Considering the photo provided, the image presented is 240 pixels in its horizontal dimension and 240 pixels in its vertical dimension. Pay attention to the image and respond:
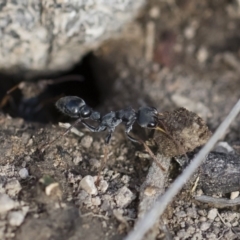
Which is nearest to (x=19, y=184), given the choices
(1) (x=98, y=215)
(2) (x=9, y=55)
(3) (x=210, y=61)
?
(1) (x=98, y=215)

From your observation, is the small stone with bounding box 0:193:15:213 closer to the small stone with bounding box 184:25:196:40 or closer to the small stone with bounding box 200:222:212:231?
the small stone with bounding box 200:222:212:231

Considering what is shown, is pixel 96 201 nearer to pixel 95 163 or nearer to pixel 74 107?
pixel 95 163

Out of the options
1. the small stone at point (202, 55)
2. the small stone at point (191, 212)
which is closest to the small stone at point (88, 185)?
the small stone at point (191, 212)

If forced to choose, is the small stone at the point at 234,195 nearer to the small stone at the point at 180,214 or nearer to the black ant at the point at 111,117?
the small stone at the point at 180,214

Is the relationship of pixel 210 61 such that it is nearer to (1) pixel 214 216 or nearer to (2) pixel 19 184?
(1) pixel 214 216

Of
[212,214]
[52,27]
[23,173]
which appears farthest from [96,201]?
[52,27]

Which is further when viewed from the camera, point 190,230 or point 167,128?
point 167,128

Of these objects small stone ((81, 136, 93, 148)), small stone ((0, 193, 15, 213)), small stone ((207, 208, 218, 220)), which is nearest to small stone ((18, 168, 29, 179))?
small stone ((0, 193, 15, 213))
